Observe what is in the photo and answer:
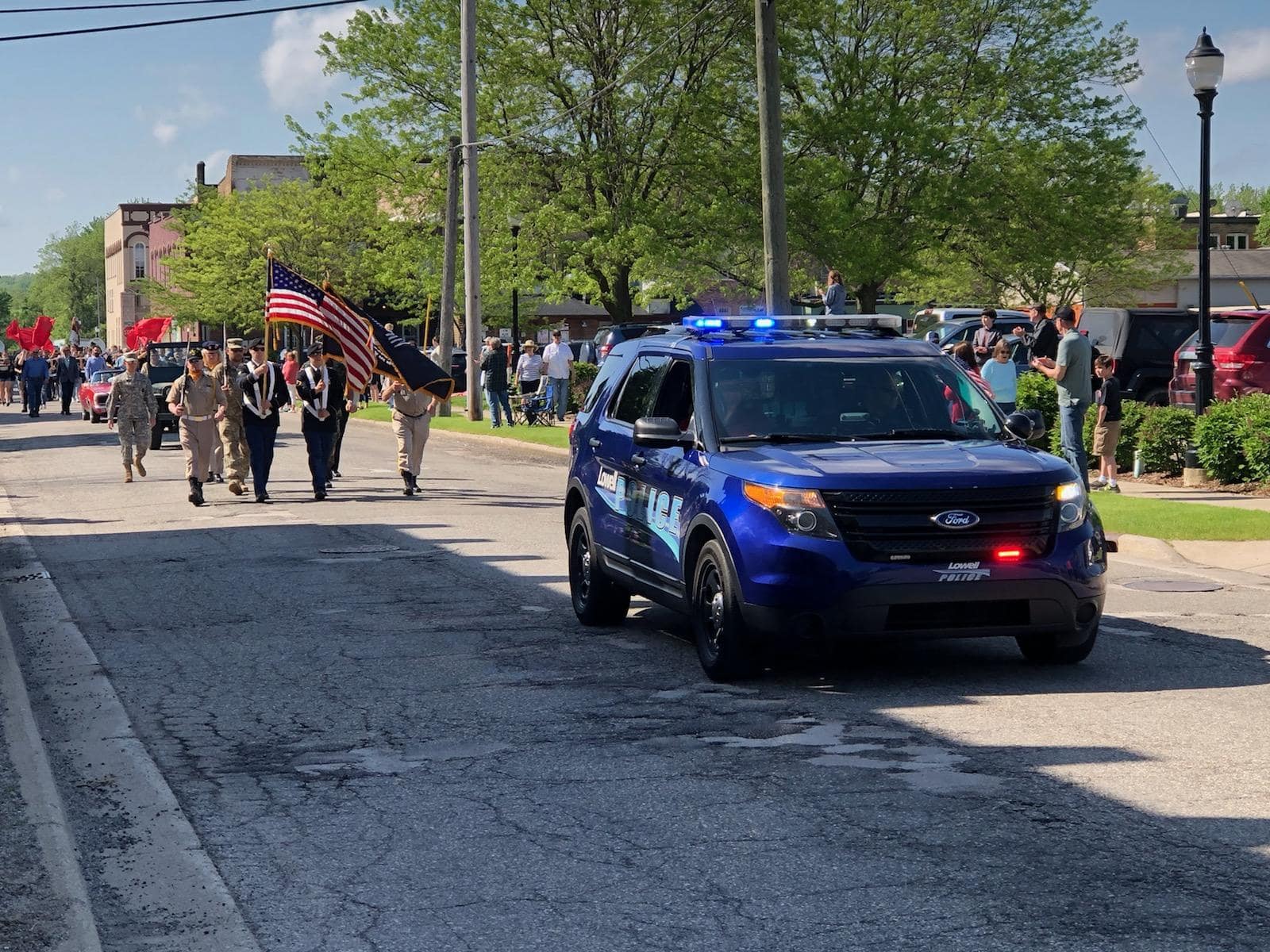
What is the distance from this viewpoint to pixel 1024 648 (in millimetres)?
9414

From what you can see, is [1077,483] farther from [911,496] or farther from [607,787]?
[607,787]

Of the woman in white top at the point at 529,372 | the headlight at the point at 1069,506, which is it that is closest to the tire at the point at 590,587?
the headlight at the point at 1069,506

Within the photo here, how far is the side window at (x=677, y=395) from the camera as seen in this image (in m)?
10.1

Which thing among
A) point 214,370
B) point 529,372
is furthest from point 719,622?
point 529,372

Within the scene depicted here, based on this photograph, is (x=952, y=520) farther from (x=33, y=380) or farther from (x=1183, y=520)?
(x=33, y=380)

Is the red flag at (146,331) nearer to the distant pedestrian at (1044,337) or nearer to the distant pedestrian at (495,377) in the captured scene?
the distant pedestrian at (495,377)

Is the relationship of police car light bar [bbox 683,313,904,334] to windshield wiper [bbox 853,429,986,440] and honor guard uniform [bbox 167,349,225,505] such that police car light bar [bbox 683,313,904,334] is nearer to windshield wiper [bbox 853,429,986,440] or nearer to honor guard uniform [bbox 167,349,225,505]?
windshield wiper [bbox 853,429,986,440]

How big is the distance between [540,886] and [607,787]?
4.29 feet

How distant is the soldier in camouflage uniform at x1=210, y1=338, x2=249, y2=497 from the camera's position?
2169 cm

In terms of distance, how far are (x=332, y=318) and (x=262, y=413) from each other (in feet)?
8.99

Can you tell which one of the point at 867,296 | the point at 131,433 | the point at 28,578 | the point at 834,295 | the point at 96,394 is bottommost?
the point at 28,578

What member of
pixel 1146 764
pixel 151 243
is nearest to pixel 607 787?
pixel 1146 764

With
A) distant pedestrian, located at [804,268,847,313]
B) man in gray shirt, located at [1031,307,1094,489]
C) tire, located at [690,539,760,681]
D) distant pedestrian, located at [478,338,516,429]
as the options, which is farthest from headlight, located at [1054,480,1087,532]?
distant pedestrian, located at [478,338,516,429]

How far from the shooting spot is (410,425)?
2188cm
